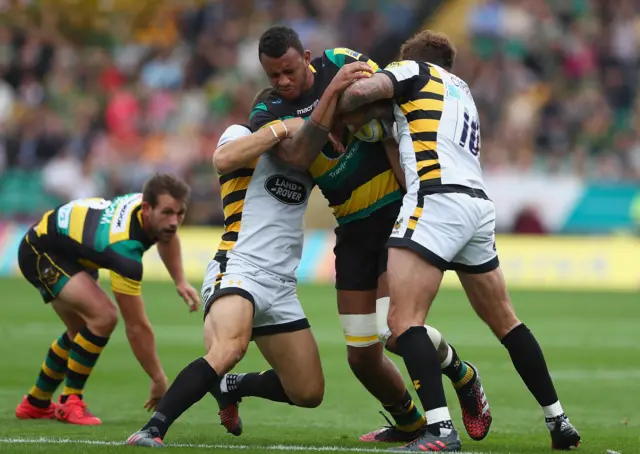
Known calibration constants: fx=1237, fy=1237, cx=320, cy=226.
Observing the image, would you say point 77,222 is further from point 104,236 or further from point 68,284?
point 68,284

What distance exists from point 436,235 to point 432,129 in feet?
1.97

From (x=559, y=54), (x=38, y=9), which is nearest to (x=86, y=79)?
(x=38, y=9)

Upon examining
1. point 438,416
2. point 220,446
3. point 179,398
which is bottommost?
point 220,446

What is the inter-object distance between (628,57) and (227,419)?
18.2 meters

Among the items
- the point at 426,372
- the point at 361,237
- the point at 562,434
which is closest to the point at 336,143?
the point at 361,237

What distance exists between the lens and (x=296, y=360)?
24.1 ft

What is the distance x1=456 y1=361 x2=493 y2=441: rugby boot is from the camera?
7285 millimetres

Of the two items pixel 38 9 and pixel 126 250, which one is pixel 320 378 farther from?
pixel 38 9

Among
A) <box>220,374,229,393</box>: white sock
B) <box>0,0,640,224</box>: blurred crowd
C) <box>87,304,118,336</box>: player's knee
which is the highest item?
<box>0,0,640,224</box>: blurred crowd

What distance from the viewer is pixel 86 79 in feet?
83.8

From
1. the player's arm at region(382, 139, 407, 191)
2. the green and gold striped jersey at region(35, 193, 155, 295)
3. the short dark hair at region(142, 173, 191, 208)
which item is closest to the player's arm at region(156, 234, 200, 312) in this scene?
the green and gold striped jersey at region(35, 193, 155, 295)

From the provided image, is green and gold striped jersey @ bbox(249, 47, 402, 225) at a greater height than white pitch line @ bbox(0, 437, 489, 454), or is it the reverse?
green and gold striped jersey @ bbox(249, 47, 402, 225)

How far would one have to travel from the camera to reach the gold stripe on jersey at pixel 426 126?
677 cm

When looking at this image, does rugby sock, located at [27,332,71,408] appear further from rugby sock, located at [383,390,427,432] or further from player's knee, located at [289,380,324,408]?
rugby sock, located at [383,390,427,432]
